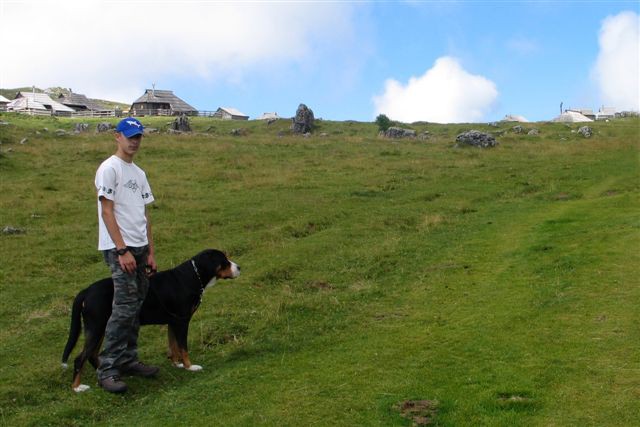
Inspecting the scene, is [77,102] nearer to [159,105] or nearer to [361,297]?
[159,105]

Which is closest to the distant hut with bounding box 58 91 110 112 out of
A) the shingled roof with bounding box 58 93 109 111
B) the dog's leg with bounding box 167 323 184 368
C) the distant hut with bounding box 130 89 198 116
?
the shingled roof with bounding box 58 93 109 111

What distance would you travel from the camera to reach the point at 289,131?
2653 inches

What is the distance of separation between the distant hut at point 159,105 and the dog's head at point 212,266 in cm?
9786

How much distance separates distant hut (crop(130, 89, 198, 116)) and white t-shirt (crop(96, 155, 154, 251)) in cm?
9846

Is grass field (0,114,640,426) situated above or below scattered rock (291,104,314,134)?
below

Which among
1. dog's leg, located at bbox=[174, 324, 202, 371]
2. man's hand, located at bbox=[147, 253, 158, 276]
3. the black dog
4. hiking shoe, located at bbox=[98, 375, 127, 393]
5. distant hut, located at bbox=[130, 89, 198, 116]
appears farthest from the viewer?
distant hut, located at bbox=[130, 89, 198, 116]

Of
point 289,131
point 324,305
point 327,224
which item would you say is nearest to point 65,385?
point 324,305

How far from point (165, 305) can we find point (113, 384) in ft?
4.10

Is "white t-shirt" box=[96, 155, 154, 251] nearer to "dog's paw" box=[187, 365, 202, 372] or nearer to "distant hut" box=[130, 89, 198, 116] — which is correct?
"dog's paw" box=[187, 365, 202, 372]

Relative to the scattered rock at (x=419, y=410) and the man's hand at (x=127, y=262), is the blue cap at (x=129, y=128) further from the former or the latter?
the scattered rock at (x=419, y=410)

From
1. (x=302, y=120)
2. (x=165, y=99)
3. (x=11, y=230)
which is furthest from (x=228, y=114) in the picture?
(x=11, y=230)

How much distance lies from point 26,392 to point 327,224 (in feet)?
43.8

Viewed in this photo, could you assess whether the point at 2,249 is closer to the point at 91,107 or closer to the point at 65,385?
the point at 65,385

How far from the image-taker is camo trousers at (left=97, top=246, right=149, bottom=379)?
8.32 metres
